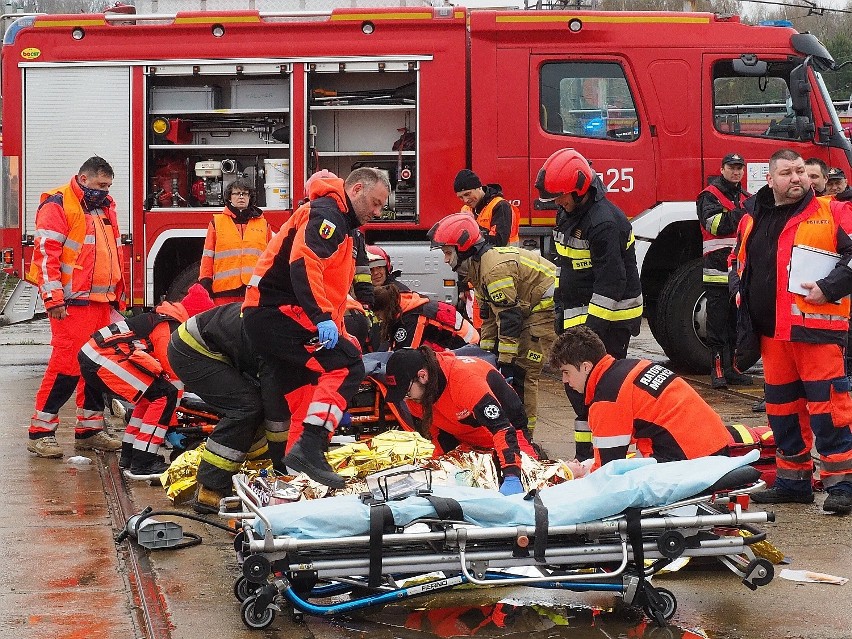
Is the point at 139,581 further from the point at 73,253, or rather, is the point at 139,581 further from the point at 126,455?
the point at 73,253

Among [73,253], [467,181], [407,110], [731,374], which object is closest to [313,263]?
[73,253]

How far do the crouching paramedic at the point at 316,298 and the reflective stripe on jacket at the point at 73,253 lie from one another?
229 centimetres

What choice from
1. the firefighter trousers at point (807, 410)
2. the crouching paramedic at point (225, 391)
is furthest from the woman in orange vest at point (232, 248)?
the firefighter trousers at point (807, 410)

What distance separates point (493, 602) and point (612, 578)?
499 mm

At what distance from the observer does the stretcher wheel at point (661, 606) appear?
4.32 metres

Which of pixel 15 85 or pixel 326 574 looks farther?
pixel 15 85

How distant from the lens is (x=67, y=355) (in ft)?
25.2

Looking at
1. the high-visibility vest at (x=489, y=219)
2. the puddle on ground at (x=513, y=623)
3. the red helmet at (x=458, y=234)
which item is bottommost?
the puddle on ground at (x=513, y=623)

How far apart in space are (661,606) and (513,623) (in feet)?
1.78

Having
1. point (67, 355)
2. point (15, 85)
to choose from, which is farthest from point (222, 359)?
point (15, 85)

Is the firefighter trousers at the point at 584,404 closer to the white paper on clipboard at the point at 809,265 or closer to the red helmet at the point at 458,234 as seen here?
the white paper on clipboard at the point at 809,265

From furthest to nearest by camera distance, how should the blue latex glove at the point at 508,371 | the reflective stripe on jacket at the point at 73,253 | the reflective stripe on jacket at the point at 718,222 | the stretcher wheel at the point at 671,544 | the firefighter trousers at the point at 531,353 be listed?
the reflective stripe on jacket at the point at 718,222
the reflective stripe on jacket at the point at 73,253
the firefighter trousers at the point at 531,353
the blue latex glove at the point at 508,371
the stretcher wheel at the point at 671,544

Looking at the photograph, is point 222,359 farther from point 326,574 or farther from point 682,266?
point 682,266

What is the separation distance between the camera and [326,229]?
564 centimetres
